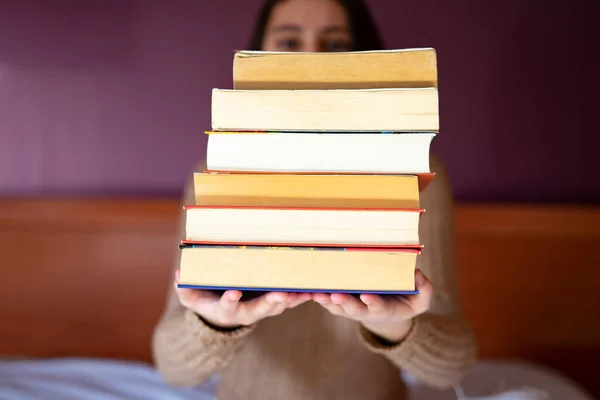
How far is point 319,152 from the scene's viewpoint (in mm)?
462

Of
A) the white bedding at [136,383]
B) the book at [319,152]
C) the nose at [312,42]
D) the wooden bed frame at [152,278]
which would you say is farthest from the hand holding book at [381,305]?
the wooden bed frame at [152,278]

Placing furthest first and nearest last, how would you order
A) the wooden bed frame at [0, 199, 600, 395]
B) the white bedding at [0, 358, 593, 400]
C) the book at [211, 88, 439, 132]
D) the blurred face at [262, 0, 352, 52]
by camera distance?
1. the wooden bed frame at [0, 199, 600, 395]
2. the white bedding at [0, 358, 593, 400]
3. the blurred face at [262, 0, 352, 52]
4. the book at [211, 88, 439, 132]

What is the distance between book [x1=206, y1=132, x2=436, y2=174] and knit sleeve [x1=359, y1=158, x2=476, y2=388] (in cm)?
25

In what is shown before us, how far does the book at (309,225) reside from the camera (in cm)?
46

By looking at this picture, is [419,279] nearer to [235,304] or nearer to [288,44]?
[235,304]

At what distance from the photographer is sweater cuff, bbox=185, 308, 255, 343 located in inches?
23.8

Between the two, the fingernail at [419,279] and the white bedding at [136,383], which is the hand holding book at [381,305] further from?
the white bedding at [136,383]

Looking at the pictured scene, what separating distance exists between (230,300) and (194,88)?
1021mm

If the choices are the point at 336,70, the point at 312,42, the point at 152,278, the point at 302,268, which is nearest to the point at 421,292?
the point at 302,268

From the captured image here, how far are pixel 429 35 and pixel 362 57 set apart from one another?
1.03m

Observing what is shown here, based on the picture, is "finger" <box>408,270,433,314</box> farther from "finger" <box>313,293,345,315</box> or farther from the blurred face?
the blurred face

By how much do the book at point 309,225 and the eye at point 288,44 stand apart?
1.63 feet

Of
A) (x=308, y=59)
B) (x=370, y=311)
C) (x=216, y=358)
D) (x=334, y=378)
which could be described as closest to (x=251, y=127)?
(x=308, y=59)

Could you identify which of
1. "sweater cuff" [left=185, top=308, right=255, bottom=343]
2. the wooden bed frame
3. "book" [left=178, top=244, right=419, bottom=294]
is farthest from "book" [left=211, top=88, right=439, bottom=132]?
the wooden bed frame
